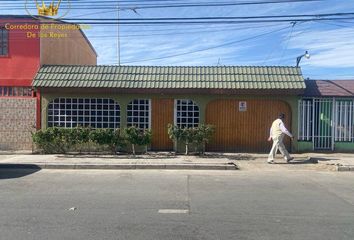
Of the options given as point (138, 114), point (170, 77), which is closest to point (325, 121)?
point (170, 77)

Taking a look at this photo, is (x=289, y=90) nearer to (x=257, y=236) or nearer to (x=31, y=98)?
(x=31, y=98)

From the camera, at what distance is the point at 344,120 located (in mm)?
17859

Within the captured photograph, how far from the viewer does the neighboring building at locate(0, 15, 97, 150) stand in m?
17.8

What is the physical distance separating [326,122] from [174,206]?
1151cm

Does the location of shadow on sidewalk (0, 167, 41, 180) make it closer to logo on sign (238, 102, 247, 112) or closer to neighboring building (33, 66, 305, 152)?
neighboring building (33, 66, 305, 152)

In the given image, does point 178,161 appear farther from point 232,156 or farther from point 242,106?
point 242,106

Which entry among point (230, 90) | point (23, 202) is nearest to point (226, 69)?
point (230, 90)

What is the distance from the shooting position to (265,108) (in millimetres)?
17672

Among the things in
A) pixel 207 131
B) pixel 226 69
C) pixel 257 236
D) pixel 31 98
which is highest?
pixel 226 69

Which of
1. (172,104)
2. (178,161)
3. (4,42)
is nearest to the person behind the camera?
(178,161)

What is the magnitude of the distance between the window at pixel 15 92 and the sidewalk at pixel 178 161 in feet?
8.17

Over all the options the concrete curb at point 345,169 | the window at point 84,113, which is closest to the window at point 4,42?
the window at point 84,113

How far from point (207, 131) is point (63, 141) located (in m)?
5.36

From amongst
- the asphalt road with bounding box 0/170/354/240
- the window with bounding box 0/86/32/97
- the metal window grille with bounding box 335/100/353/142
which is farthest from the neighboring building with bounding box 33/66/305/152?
the asphalt road with bounding box 0/170/354/240
